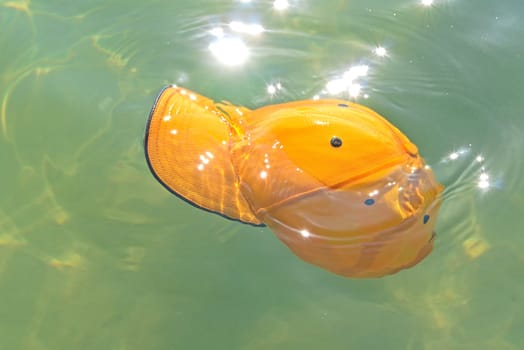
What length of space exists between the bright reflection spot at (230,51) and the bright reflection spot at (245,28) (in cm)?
8

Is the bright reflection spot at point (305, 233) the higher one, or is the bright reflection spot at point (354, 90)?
the bright reflection spot at point (354, 90)

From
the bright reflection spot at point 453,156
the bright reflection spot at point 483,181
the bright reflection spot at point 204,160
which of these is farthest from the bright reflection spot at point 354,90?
the bright reflection spot at point 204,160

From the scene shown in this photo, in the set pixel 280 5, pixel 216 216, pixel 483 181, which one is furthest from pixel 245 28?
pixel 483 181

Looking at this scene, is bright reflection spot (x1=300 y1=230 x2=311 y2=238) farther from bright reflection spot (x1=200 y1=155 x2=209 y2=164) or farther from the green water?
bright reflection spot (x1=200 y1=155 x2=209 y2=164)

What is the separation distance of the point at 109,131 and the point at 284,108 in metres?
0.90

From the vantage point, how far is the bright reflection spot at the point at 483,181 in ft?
8.50

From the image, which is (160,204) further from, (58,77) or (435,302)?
(435,302)

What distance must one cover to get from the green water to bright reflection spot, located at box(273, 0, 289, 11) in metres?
0.04

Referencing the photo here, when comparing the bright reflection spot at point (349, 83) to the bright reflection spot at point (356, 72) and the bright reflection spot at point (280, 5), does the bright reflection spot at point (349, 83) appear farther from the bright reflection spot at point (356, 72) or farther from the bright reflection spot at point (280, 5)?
the bright reflection spot at point (280, 5)

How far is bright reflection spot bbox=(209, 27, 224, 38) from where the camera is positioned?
318 cm

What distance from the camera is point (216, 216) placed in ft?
8.09

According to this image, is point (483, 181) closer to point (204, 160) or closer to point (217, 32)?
point (204, 160)

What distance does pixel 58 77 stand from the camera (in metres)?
2.94

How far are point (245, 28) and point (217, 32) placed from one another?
A: 153mm
